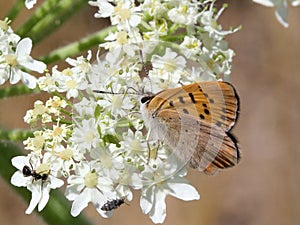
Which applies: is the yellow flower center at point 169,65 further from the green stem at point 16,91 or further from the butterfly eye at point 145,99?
the green stem at point 16,91

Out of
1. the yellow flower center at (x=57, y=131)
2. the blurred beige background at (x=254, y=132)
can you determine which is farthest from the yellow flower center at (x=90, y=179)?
the blurred beige background at (x=254, y=132)

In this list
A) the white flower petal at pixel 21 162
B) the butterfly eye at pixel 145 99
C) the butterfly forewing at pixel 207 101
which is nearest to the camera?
the butterfly forewing at pixel 207 101

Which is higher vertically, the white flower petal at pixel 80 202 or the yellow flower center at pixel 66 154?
the yellow flower center at pixel 66 154

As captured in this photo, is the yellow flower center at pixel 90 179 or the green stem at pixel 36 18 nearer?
the yellow flower center at pixel 90 179

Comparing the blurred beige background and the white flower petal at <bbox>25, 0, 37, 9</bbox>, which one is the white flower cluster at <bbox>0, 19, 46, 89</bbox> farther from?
the blurred beige background

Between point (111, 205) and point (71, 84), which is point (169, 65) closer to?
point (71, 84)

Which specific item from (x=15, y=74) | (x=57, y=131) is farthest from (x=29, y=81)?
(x=57, y=131)
